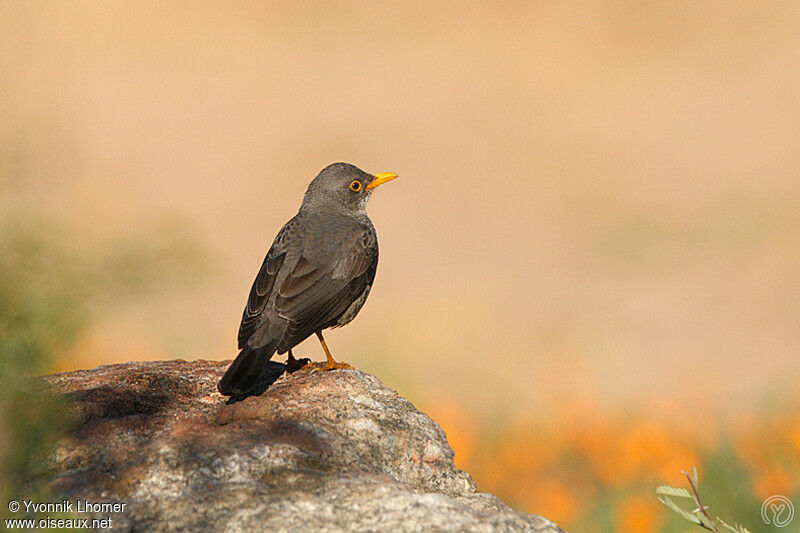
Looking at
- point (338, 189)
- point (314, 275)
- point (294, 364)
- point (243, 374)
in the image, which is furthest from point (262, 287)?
point (338, 189)

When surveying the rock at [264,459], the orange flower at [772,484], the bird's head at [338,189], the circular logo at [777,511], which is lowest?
the circular logo at [777,511]

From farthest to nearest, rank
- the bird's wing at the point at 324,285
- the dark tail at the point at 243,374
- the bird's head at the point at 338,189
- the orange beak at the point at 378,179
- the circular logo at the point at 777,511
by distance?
the orange beak at the point at 378,179
the bird's head at the point at 338,189
the bird's wing at the point at 324,285
the circular logo at the point at 777,511
the dark tail at the point at 243,374

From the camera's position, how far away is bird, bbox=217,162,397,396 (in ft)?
17.2

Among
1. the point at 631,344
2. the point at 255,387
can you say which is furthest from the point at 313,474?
the point at 631,344

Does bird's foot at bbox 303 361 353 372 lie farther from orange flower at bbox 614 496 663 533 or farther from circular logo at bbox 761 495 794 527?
circular logo at bbox 761 495 794 527

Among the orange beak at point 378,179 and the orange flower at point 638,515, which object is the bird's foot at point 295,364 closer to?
the orange beak at point 378,179

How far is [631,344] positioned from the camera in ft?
31.1

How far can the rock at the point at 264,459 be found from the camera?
2.88 m

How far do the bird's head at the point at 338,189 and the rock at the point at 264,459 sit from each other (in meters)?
2.37

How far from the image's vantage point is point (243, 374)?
4.36 m

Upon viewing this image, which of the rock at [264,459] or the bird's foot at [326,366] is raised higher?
the rock at [264,459]

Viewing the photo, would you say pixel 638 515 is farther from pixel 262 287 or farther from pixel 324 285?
pixel 262 287

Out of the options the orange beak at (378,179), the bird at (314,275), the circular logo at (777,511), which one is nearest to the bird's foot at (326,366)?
the bird at (314,275)

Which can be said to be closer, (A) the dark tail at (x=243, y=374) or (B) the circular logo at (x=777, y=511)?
(A) the dark tail at (x=243, y=374)
